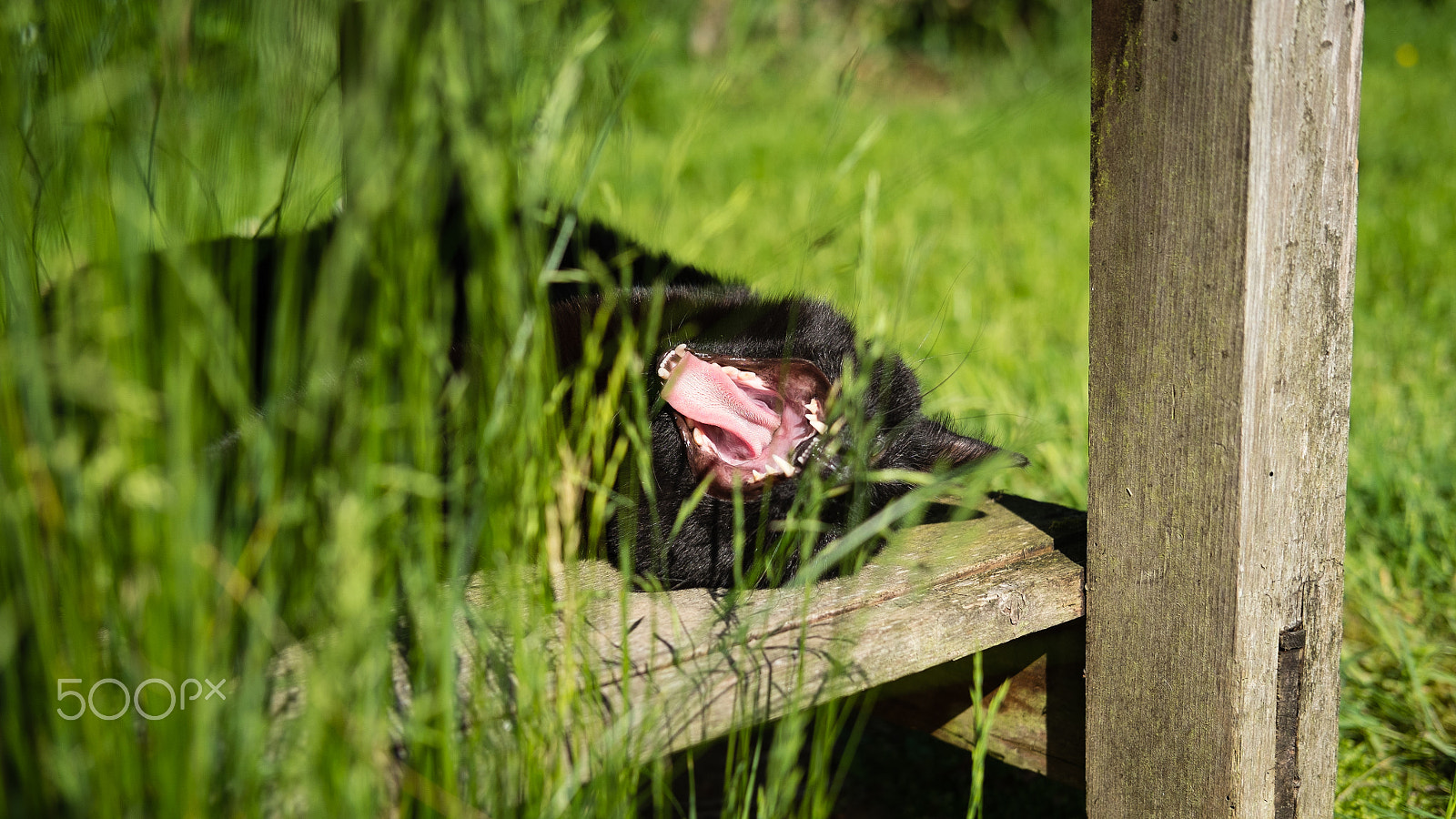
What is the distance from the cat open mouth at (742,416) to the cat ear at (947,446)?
0.73ft

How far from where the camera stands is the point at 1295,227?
43.2 inches

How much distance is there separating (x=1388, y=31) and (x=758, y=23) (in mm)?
10099

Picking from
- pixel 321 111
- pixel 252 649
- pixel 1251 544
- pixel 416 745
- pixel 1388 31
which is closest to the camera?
pixel 252 649

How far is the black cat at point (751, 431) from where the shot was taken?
4.46 feet

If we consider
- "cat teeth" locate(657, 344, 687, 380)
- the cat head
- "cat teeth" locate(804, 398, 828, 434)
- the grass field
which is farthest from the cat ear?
the grass field

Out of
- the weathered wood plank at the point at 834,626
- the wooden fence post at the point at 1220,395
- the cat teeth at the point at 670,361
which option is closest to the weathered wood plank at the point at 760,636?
the weathered wood plank at the point at 834,626

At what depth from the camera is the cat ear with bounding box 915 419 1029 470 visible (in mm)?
1539

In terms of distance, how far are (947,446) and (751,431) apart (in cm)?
35

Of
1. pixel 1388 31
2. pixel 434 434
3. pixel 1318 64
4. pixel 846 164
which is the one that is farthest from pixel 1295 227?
pixel 1388 31

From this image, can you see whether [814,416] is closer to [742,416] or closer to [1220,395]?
[742,416]

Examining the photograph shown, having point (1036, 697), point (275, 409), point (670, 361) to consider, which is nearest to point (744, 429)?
point (670, 361)

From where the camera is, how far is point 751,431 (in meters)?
1.42

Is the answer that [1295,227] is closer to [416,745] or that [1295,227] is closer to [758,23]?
[758,23]

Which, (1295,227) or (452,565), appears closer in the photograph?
(452,565)
